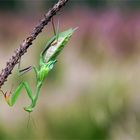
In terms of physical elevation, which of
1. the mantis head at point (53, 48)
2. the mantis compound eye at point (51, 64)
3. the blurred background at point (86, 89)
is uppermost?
the blurred background at point (86, 89)

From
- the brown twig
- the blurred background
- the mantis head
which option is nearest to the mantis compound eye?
the mantis head

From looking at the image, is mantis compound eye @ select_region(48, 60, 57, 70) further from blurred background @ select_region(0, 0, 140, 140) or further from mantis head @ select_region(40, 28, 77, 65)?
blurred background @ select_region(0, 0, 140, 140)

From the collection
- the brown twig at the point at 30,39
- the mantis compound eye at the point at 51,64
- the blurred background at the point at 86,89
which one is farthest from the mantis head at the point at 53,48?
the blurred background at the point at 86,89

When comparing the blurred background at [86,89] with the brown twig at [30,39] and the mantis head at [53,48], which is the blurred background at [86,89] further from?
the brown twig at [30,39]

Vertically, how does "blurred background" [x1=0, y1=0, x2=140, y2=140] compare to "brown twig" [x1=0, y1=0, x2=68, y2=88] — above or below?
above

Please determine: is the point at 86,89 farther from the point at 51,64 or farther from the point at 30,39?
the point at 30,39

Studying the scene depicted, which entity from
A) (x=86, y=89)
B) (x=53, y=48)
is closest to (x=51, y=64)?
(x=53, y=48)

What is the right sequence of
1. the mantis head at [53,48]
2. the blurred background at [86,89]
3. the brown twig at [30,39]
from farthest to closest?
1. the blurred background at [86,89]
2. the mantis head at [53,48]
3. the brown twig at [30,39]

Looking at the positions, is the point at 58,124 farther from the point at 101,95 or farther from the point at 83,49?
the point at 83,49
